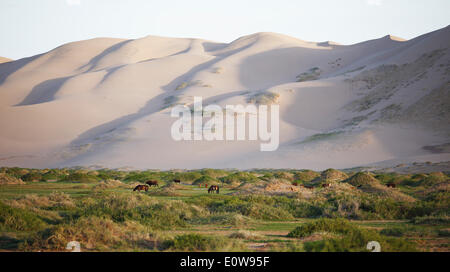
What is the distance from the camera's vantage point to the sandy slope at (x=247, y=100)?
268ft

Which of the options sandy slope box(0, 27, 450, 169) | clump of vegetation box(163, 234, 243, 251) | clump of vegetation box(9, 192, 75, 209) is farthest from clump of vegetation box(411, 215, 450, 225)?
sandy slope box(0, 27, 450, 169)

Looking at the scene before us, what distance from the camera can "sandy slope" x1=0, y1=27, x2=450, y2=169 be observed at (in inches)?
3216

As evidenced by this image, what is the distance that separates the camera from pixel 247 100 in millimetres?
109062

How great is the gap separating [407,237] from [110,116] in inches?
4656

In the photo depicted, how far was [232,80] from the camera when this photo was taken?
145 metres

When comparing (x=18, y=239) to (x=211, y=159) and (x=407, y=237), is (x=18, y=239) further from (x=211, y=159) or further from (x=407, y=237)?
(x=211, y=159)

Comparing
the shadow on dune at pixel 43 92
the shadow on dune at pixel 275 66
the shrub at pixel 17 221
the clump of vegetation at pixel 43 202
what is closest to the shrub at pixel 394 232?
the shrub at pixel 17 221

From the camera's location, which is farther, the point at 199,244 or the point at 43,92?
the point at 43,92

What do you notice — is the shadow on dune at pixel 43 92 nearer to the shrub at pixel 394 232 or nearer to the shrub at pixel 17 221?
the shrub at pixel 17 221

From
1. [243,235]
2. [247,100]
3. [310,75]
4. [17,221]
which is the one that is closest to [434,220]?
[243,235]

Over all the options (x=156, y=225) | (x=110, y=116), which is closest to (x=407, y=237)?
(x=156, y=225)

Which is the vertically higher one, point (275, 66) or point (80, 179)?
point (275, 66)

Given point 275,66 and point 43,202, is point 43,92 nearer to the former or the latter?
point 275,66

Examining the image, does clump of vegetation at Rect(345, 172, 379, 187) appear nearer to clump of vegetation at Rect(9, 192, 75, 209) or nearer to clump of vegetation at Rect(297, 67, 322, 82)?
clump of vegetation at Rect(9, 192, 75, 209)
